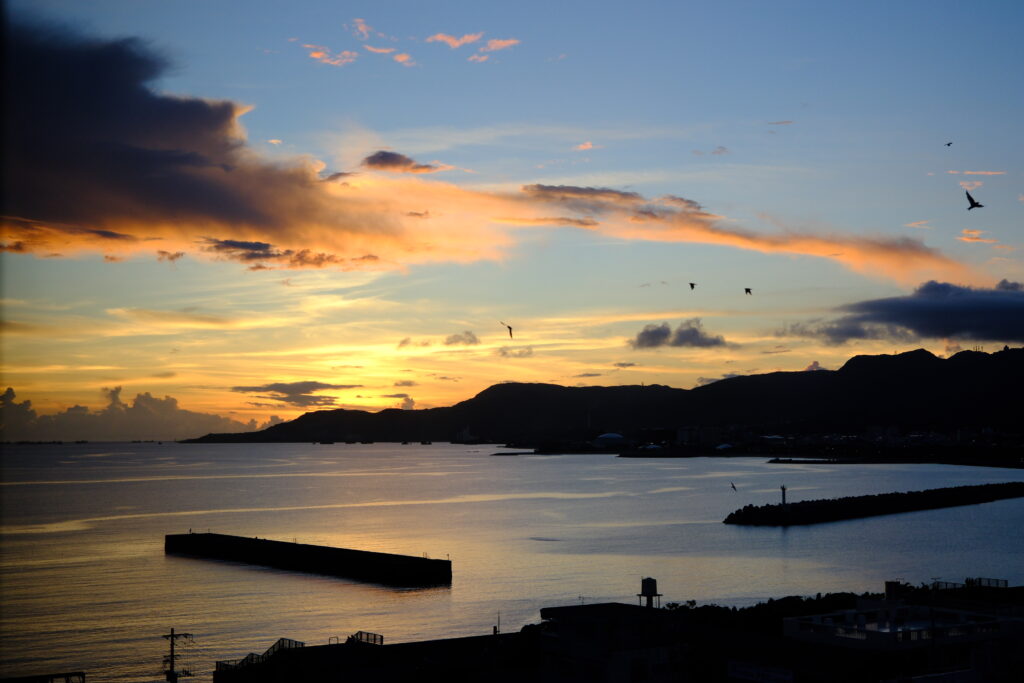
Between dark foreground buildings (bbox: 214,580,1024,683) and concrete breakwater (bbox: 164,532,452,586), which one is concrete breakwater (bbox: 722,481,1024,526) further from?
dark foreground buildings (bbox: 214,580,1024,683)

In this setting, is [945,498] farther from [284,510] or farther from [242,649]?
[242,649]

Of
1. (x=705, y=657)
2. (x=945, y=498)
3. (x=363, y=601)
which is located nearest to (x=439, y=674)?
(x=705, y=657)

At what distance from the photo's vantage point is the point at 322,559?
69625 millimetres

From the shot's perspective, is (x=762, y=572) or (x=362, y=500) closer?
(x=762, y=572)

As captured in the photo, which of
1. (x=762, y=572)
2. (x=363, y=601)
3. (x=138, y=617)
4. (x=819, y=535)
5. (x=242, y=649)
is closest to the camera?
(x=242, y=649)

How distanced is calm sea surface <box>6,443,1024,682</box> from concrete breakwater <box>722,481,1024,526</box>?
2.41 m

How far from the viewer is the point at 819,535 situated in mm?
89000

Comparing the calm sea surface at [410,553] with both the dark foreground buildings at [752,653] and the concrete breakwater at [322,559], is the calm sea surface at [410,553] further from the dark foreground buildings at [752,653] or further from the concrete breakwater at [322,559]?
the dark foreground buildings at [752,653]

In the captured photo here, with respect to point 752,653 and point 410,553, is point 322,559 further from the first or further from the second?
point 752,653

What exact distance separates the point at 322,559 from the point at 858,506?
64.8m

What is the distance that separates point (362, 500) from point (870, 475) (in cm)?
11262

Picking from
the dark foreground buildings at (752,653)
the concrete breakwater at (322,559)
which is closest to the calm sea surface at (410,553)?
the concrete breakwater at (322,559)

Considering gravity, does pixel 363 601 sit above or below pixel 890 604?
below

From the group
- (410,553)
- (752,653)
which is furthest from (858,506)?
(752,653)
